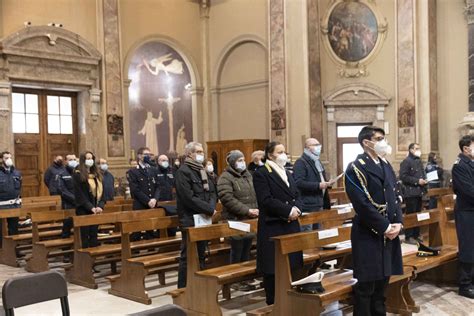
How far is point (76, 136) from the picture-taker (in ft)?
49.9

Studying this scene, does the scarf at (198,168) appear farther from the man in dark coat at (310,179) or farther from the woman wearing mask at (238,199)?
the man in dark coat at (310,179)

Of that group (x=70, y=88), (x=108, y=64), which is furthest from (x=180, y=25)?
(x=70, y=88)

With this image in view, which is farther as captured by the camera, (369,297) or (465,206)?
(465,206)

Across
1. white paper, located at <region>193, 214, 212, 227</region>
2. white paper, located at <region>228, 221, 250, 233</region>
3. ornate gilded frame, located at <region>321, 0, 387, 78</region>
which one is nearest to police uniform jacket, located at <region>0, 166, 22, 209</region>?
white paper, located at <region>193, 214, 212, 227</region>

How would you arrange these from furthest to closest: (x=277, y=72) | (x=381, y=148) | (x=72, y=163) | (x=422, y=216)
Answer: (x=277, y=72)
(x=72, y=163)
(x=422, y=216)
(x=381, y=148)

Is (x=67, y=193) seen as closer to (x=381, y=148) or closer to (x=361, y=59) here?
(x=381, y=148)

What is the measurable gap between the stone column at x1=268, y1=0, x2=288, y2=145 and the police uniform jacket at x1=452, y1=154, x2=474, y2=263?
9.74m

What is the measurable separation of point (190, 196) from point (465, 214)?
10.2 ft

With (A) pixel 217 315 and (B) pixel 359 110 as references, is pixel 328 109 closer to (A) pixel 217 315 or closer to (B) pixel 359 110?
(B) pixel 359 110

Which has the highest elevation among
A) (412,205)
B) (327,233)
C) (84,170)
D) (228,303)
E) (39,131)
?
(39,131)

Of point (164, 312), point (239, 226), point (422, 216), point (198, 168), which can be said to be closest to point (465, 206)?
point (422, 216)

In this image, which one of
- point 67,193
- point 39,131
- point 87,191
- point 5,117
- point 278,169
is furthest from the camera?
point 39,131

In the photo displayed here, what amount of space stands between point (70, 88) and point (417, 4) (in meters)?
9.94

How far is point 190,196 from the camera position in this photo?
5988mm
